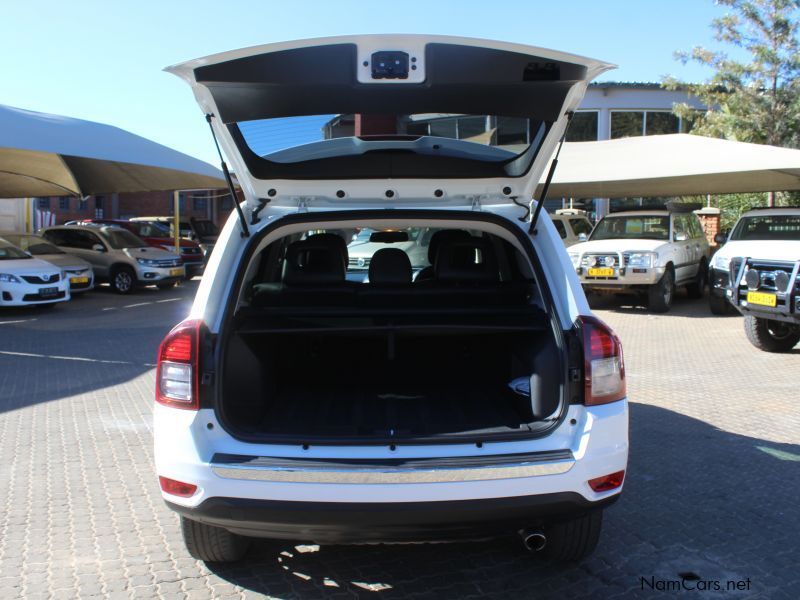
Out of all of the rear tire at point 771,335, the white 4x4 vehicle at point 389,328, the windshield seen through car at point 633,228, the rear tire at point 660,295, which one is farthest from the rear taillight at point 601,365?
the windshield seen through car at point 633,228

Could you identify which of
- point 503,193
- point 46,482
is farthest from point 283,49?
point 46,482

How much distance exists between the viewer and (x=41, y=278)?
1302cm

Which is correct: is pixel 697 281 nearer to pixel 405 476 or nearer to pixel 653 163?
pixel 653 163

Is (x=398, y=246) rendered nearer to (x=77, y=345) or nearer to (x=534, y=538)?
(x=77, y=345)

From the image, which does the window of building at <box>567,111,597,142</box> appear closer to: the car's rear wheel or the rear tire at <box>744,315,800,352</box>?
the car's rear wheel

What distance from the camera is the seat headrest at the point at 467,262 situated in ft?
14.1

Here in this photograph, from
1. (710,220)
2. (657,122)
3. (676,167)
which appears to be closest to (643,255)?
(676,167)

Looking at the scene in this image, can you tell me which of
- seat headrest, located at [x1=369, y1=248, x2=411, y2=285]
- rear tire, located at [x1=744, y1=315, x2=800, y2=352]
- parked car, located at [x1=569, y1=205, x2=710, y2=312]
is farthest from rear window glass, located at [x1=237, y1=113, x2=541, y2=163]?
parked car, located at [x1=569, y1=205, x2=710, y2=312]

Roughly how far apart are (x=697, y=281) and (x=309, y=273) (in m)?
12.5

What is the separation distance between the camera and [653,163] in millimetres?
14281

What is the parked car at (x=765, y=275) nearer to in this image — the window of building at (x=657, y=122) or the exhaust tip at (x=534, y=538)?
the exhaust tip at (x=534, y=538)

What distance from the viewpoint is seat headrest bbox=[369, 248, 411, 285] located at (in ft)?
14.1

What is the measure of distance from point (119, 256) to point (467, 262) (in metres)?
14.3

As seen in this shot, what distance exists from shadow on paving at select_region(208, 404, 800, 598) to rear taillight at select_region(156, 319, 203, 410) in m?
0.95
